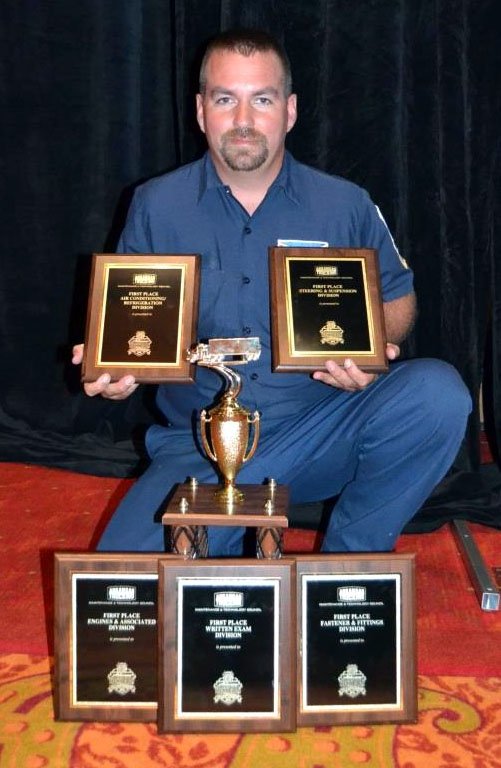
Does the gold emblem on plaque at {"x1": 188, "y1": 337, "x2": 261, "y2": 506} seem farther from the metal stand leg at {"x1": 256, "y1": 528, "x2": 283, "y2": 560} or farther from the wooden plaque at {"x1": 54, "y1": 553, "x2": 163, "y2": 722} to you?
the wooden plaque at {"x1": 54, "y1": 553, "x2": 163, "y2": 722}

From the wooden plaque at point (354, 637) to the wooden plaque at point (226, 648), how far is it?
0.04m

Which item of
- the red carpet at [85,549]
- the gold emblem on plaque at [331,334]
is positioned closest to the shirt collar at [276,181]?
the gold emblem on plaque at [331,334]

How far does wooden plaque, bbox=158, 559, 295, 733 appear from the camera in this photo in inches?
64.8

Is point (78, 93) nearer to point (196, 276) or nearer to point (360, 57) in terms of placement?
point (360, 57)

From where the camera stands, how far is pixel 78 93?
3383 millimetres

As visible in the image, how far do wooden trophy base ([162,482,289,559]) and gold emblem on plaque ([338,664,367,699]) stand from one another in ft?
0.77

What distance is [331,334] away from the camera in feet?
6.19

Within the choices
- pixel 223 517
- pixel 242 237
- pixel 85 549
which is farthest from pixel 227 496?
pixel 85 549

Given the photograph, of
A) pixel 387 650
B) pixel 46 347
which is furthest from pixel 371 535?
pixel 46 347

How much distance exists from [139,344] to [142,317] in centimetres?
6

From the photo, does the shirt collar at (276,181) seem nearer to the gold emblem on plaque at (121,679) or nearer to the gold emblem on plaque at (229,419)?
the gold emblem on plaque at (229,419)

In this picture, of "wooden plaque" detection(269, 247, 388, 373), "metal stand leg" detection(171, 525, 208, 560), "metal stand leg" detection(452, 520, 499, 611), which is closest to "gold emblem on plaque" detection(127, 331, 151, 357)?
"wooden plaque" detection(269, 247, 388, 373)

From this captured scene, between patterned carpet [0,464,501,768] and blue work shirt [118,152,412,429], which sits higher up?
blue work shirt [118,152,412,429]

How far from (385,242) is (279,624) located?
104cm
